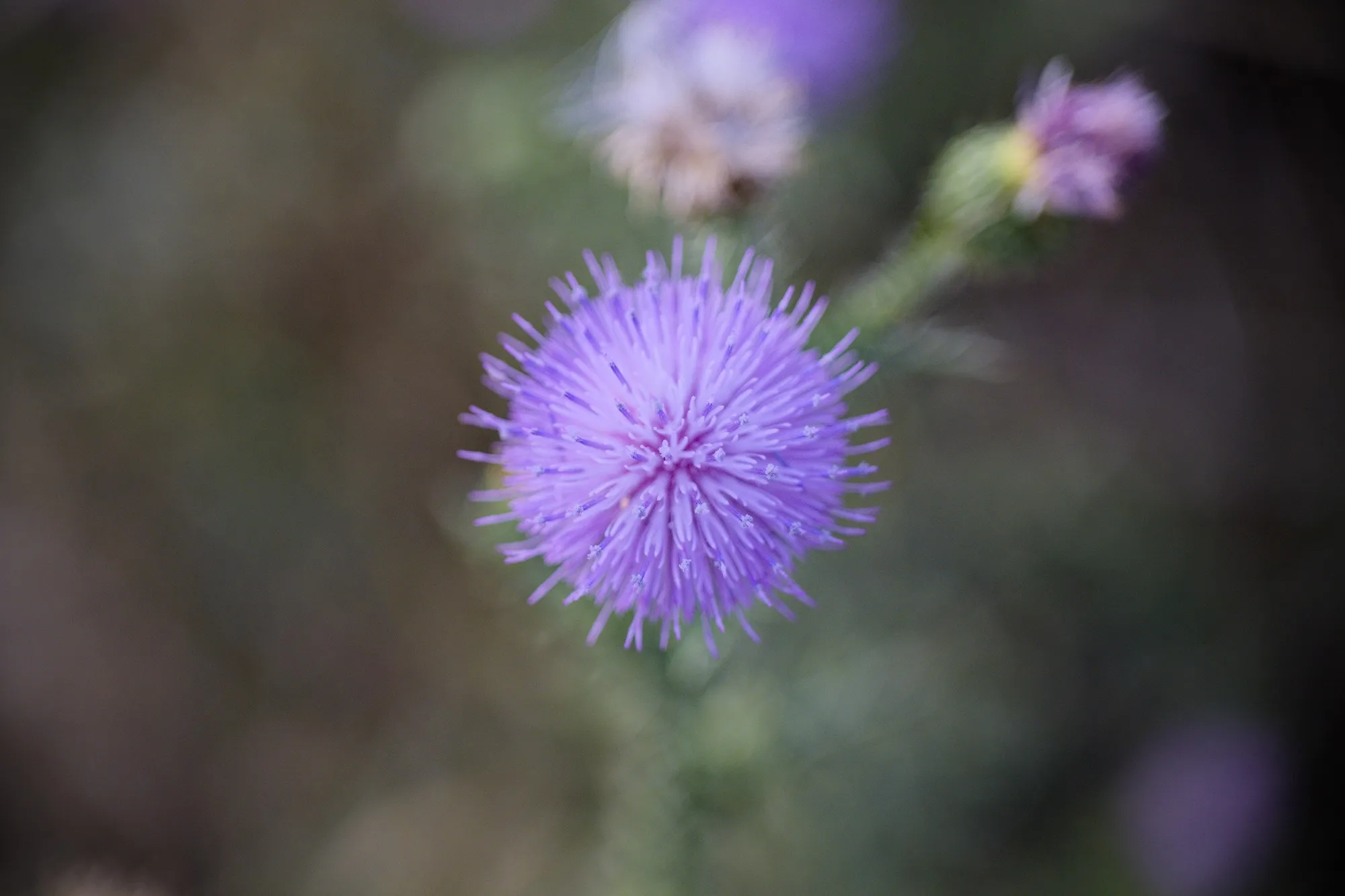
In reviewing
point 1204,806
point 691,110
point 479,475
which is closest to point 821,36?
point 691,110

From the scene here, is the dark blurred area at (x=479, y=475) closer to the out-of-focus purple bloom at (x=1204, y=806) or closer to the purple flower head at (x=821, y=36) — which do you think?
the out-of-focus purple bloom at (x=1204, y=806)

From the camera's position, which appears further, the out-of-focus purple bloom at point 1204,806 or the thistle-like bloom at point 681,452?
the out-of-focus purple bloom at point 1204,806

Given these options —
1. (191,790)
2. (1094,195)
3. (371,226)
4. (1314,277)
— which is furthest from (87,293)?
(1314,277)

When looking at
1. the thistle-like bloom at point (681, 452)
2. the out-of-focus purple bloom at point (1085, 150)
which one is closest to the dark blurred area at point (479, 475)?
the out-of-focus purple bloom at point (1085, 150)

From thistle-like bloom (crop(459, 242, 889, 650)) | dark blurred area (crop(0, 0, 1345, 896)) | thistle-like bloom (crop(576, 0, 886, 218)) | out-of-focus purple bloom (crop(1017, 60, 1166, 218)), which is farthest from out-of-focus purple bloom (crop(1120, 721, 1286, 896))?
thistle-like bloom (crop(576, 0, 886, 218))

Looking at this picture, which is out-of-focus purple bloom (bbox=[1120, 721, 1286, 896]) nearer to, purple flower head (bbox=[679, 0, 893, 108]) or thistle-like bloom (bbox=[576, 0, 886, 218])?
purple flower head (bbox=[679, 0, 893, 108])
